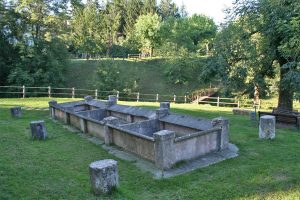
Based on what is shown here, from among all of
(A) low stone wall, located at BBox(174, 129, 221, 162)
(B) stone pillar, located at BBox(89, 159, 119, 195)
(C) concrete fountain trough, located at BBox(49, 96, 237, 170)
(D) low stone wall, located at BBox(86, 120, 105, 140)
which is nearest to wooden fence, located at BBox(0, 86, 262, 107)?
(C) concrete fountain trough, located at BBox(49, 96, 237, 170)

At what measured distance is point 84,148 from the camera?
35.0 ft

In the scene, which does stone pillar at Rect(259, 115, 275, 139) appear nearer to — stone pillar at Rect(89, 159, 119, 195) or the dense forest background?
the dense forest background

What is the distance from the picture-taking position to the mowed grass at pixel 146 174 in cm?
682

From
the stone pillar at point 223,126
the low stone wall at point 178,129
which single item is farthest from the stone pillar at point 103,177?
the low stone wall at point 178,129

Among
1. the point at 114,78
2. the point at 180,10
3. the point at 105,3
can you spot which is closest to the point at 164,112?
the point at 114,78

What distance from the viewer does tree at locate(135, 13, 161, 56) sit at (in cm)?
5041

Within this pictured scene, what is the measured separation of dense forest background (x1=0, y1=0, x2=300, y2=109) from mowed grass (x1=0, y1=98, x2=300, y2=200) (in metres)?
4.76

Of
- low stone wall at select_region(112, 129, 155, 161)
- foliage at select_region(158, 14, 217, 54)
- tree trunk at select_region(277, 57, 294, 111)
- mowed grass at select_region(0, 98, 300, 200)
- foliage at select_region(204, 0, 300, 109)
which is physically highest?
foliage at select_region(158, 14, 217, 54)

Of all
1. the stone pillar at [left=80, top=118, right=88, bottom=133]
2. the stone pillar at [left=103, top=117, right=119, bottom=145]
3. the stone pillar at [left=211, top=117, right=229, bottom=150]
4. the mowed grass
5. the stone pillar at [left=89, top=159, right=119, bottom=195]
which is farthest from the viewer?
the stone pillar at [left=80, top=118, right=88, bottom=133]

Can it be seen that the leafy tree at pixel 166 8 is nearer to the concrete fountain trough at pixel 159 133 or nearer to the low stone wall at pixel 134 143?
the concrete fountain trough at pixel 159 133

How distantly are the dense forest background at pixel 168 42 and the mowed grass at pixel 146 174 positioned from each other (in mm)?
4761

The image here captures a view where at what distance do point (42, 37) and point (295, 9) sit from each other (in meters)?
27.6

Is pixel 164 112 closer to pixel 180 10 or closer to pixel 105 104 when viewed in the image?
pixel 105 104

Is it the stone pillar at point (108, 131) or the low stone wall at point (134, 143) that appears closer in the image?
the low stone wall at point (134, 143)
